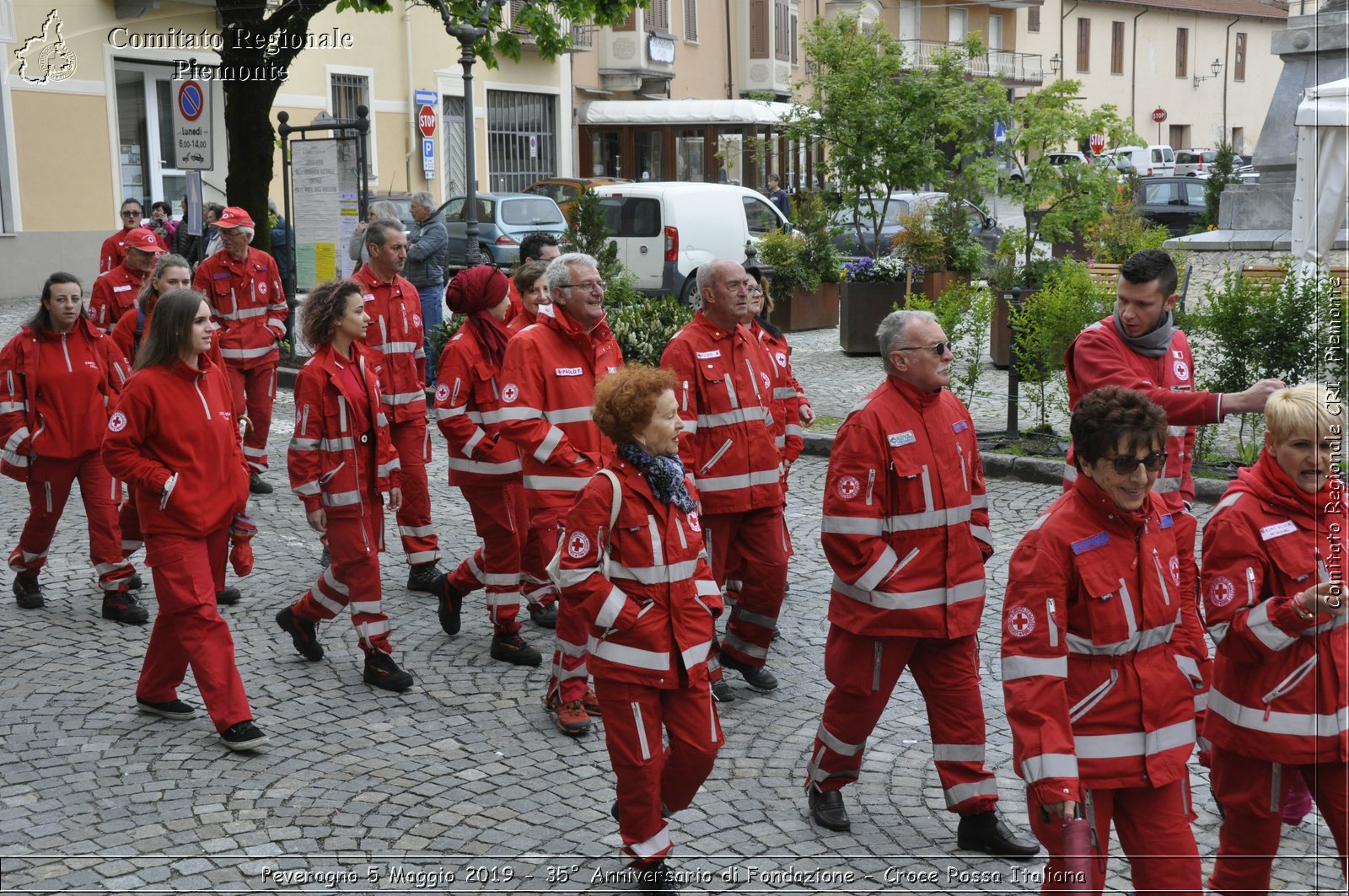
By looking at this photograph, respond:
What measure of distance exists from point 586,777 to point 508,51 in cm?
1298

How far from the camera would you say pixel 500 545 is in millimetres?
6980

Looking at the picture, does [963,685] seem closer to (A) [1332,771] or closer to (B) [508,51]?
(A) [1332,771]

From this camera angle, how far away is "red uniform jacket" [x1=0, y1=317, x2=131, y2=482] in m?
7.73

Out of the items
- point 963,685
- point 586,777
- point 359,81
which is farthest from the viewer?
point 359,81

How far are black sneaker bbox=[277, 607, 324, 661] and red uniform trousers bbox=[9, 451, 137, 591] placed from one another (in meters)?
1.33

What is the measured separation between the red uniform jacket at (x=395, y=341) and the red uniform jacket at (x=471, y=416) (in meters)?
0.93

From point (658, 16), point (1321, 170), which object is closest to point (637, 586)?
point (1321, 170)

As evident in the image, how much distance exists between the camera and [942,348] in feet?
16.2

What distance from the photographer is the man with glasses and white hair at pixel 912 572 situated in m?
4.84

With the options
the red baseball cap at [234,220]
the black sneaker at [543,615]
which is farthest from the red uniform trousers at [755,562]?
the red baseball cap at [234,220]

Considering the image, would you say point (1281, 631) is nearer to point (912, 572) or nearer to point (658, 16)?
point (912, 572)

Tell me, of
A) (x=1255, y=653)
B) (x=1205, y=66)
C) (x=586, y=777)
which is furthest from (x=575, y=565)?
(x=1205, y=66)

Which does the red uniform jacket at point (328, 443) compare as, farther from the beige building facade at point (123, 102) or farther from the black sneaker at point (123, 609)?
the beige building facade at point (123, 102)

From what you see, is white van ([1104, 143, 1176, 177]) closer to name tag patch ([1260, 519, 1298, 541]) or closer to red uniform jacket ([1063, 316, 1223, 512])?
red uniform jacket ([1063, 316, 1223, 512])
